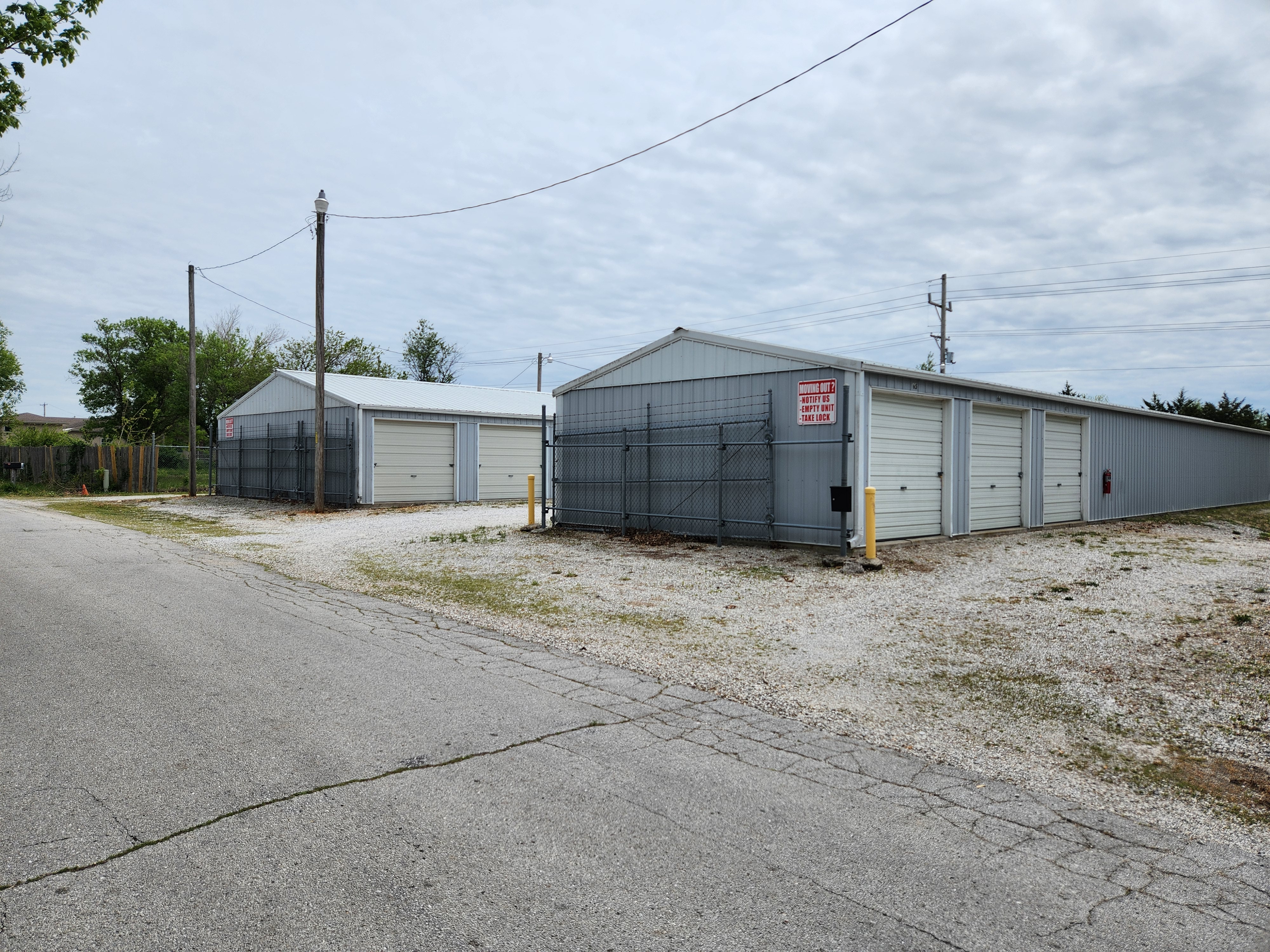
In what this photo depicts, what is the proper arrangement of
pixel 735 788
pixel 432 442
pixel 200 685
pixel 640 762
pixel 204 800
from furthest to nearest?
1. pixel 432 442
2. pixel 200 685
3. pixel 640 762
4. pixel 735 788
5. pixel 204 800

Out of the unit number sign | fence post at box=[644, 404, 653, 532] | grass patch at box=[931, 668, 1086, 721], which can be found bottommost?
grass patch at box=[931, 668, 1086, 721]

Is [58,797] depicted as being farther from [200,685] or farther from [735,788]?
[735,788]

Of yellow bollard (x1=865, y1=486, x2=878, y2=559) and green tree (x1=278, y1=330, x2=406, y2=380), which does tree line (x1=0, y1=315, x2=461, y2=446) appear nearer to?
green tree (x1=278, y1=330, x2=406, y2=380)

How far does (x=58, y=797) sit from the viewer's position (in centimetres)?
356

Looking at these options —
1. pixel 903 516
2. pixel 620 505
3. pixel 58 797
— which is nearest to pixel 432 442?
pixel 620 505

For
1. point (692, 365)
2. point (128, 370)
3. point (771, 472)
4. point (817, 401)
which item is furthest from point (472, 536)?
point (128, 370)

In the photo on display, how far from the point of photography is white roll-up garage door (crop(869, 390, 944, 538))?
12500mm

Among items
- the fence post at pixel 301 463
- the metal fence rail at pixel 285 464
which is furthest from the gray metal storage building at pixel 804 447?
the fence post at pixel 301 463

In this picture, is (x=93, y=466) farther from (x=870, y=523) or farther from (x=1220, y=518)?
(x=1220, y=518)

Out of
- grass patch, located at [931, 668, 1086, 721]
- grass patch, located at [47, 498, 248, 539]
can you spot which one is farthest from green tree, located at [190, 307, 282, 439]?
grass patch, located at [931, 668, 1086, 721]

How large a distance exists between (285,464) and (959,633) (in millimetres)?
22278

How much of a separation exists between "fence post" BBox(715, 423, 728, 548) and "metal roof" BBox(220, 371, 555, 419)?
9.41 m

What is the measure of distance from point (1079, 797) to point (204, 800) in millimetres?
3981

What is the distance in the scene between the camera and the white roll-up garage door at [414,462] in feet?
72.4
